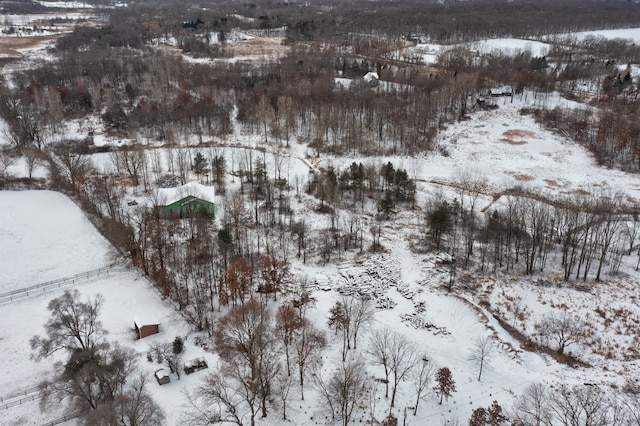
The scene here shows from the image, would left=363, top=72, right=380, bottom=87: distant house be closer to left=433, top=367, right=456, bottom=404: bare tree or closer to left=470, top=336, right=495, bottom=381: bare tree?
left=470, top=336, right=495, bottom=381: bare tree

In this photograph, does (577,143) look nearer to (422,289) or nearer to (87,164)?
(422,289)

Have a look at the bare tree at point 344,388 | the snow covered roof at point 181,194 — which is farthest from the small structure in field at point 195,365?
the snow covered roof at point 181,194

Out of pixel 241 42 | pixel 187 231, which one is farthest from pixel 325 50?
pixel 187 231

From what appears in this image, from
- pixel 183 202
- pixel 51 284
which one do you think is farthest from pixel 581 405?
pixel 51 284

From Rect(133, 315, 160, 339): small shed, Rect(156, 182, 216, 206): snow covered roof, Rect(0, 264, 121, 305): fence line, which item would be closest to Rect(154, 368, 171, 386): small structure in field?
Rect(133, 315, 160, 339): small shed

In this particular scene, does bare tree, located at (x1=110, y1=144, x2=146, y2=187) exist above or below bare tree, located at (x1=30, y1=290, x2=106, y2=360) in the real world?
above

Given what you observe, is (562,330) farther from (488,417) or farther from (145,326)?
(145,326)

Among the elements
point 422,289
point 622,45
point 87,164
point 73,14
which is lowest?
point 422,289
